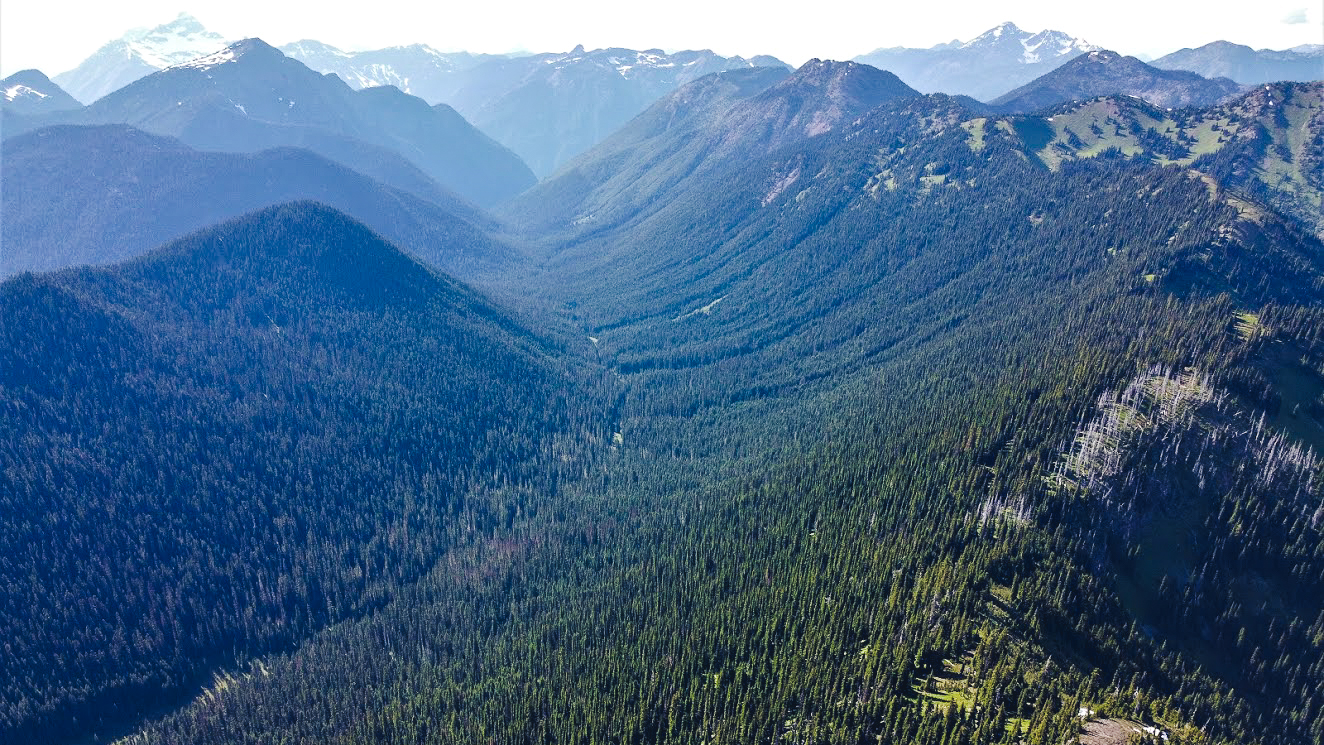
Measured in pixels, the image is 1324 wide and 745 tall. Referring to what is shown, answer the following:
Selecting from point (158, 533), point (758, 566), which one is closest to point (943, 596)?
point (758, 566)

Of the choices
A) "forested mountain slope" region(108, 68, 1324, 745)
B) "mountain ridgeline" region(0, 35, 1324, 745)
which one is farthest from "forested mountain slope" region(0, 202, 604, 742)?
"forested mountain slope" region(108, 68, 1324, 745)

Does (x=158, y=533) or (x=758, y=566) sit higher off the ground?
(x=758, y=566)

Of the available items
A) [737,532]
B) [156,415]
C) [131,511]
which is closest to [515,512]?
[737,532]

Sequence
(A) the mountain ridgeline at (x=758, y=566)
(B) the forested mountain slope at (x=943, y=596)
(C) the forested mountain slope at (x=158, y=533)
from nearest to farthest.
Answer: (B) the forested mountain slope at (x=943, y=596) → (A) the mountain ridgeline at (x=758, y=566) → (C) the forested mountain slope at (x=158, y=533)

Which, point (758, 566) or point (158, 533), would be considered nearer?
point (758, 566)

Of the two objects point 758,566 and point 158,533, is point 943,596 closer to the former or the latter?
point 758,566

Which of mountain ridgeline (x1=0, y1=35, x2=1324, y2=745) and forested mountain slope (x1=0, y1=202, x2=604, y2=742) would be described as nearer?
mountain ridgeline (x1=0, y1=35, x2=1324, y2=745)

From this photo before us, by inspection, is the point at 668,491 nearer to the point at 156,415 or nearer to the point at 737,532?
the point at 737,532

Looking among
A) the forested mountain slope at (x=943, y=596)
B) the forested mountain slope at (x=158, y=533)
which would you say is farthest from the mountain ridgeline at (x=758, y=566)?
the forested mountain slope at (x=158, y=533)

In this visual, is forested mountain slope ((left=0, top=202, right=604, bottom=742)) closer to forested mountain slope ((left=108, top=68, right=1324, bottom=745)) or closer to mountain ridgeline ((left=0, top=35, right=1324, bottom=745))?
mountain ridgeline ((left=0, top=35, right=1324, bottom=745))

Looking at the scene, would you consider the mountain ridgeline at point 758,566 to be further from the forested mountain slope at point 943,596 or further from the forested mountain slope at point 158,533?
the forested mountain slope at point 158,533

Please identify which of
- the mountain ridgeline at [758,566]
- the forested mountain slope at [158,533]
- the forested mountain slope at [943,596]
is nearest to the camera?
the forested mountain slope at [943,596]
